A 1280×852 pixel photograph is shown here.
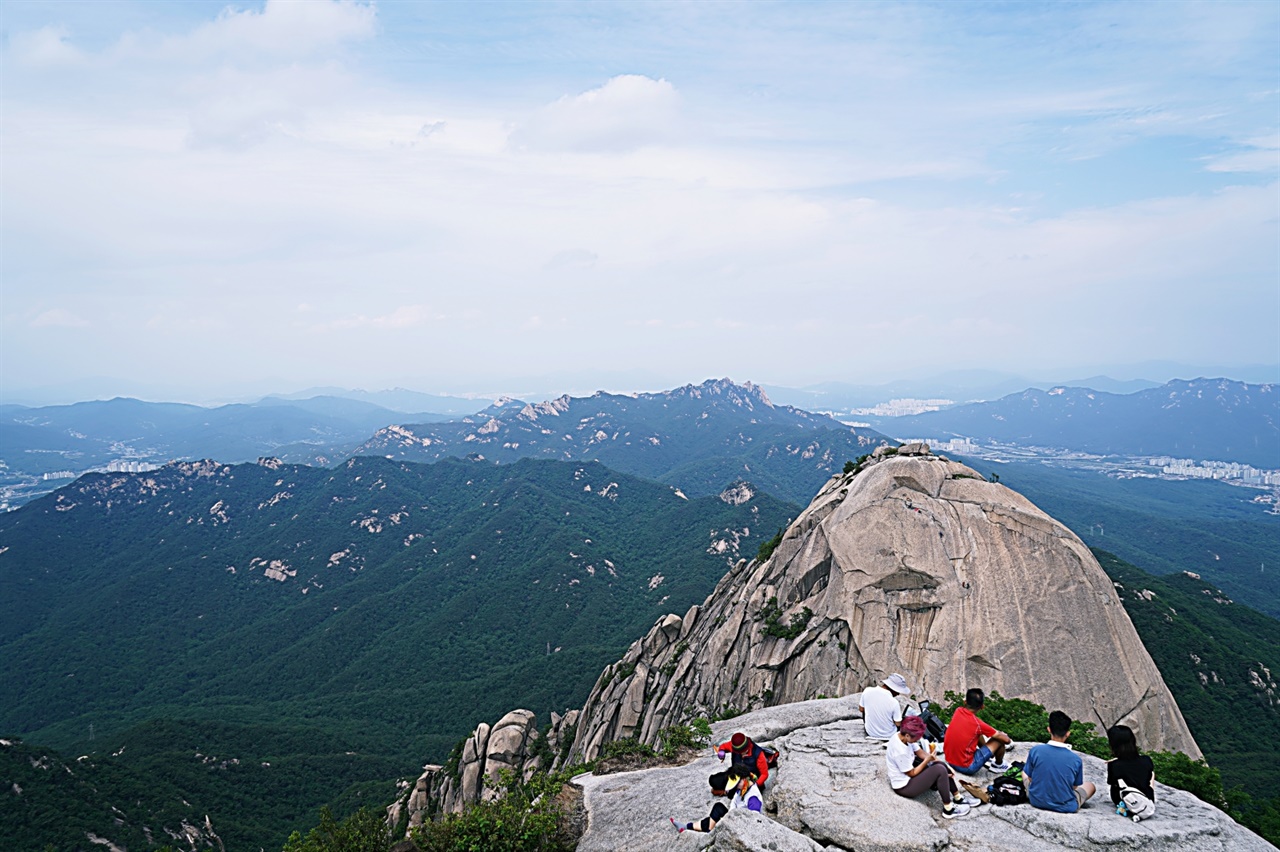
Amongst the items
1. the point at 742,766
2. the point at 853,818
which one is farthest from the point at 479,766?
the point at 853,818

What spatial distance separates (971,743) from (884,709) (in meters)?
2.21

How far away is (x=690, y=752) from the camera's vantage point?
58.8ft

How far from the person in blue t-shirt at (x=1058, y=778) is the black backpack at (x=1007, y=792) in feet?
0.66

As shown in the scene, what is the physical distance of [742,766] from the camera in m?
Answer: 13.2

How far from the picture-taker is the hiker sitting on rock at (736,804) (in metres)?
12.4

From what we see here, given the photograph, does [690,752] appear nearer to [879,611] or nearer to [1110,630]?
[879,611]

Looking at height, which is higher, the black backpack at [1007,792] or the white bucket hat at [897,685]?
the white bucket hat at [897,685]

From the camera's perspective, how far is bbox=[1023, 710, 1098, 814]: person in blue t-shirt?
37.0ft

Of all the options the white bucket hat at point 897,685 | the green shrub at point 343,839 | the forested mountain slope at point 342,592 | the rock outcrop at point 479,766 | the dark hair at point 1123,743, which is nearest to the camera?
the dark hair at point 1123,743

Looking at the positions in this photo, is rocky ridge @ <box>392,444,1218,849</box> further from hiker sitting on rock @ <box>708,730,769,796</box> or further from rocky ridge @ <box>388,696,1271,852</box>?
hiker sitting on rock @ <box>708,730,769,796</box>

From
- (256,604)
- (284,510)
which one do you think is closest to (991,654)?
(256,604)

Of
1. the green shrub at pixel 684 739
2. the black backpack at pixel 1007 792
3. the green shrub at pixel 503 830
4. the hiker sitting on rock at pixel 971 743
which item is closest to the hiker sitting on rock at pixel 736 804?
the green shrub at pixel 503 830

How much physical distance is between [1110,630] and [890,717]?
18.7 metres

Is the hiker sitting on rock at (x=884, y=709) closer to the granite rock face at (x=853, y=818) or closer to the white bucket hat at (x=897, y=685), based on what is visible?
the white bucket hat at (x=897, y=685)
